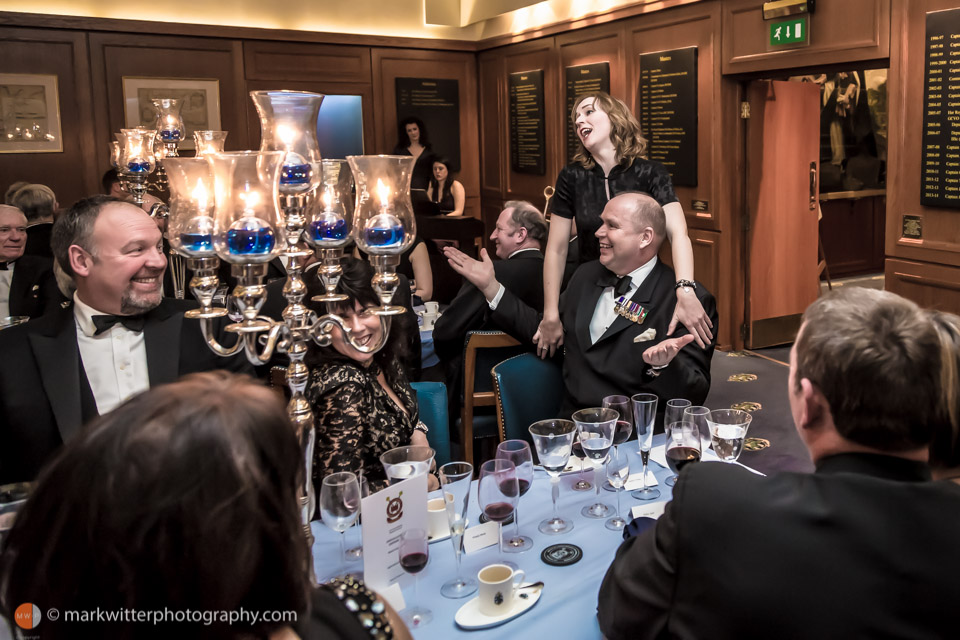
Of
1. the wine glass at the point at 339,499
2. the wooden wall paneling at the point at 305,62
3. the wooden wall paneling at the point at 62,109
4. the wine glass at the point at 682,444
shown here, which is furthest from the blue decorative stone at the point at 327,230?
the wooden wall paneling at the point at 305,62

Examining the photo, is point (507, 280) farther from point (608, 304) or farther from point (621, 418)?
point (621, 418)

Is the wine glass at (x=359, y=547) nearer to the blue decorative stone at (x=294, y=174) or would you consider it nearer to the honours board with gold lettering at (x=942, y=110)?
the blue decorative stone at (x=294, y=174)

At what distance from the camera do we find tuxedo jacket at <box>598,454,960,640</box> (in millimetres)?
1192

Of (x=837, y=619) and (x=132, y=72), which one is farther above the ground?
(x=132, y=72)

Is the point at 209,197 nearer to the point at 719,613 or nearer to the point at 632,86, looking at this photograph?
the point at 719,613

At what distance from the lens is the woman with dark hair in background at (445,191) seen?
819 centimetres

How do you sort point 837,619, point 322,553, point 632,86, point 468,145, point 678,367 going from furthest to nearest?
point 468,145 < point 632,86 < point 678,367 < point 322,553 < point 837,619

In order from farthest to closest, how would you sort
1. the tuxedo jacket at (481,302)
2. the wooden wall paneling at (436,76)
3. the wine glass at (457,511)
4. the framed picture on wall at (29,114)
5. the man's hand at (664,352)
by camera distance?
the wooden wall paneling at (436,76) → the framed picture on wall at (29,114) → the tuxedo jacket at (481,302) → the man's hand at (664,352) → the wine glass at (457,511)

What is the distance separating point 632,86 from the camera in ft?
23.1

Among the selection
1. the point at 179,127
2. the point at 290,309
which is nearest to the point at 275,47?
the point at 179,127

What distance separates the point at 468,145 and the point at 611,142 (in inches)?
238

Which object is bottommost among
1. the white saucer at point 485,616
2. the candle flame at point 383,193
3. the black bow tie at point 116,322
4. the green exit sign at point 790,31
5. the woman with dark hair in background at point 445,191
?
the white saucer at point 485,616

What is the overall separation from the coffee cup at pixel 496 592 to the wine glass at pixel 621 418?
583 millimetres

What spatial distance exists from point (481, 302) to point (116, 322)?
65.2 inches
